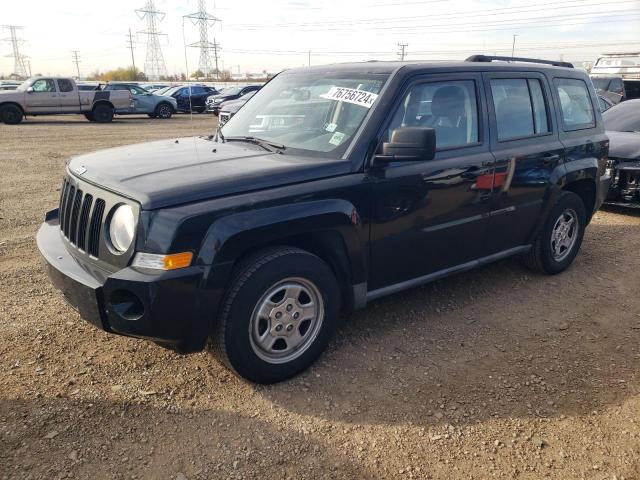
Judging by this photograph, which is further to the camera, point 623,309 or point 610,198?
point 610,198

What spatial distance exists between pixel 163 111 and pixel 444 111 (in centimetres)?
2343

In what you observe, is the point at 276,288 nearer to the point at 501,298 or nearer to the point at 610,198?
the point at 501,298

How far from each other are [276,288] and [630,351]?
8.53 ft

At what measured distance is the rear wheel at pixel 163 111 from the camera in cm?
2488

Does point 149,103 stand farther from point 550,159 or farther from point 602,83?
point 550,159

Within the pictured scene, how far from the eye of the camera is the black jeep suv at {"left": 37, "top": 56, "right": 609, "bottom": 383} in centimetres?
276

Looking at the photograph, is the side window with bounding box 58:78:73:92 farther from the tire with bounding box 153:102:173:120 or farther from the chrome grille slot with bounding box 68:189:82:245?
the chrome grille slot with bounding box 68:189:82:245

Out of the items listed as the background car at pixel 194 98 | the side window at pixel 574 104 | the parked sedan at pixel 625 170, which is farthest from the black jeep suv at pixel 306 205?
the background car at pixel 194 98

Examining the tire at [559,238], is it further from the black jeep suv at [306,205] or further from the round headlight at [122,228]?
the round headlight at [122,228]

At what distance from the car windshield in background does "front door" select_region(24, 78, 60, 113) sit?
1939 centimetres

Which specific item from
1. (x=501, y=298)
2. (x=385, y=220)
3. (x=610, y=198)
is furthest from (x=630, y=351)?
(x=610, y=198)

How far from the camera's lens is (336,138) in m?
3.49

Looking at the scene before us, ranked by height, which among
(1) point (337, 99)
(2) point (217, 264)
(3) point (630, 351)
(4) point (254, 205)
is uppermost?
(1) point (337, 99)

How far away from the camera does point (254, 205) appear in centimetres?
288
